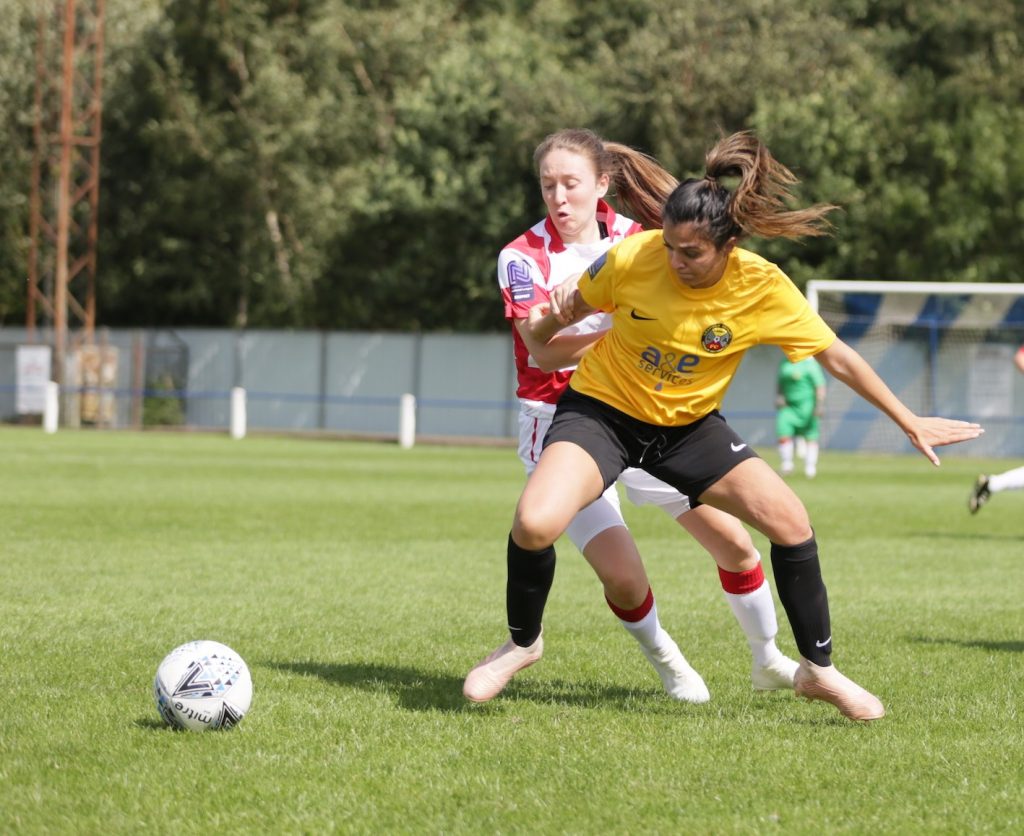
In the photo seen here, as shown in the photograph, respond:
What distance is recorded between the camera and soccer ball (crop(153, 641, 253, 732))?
509 cm

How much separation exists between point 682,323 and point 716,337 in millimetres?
131

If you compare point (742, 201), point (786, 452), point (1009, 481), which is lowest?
point (786, 452)

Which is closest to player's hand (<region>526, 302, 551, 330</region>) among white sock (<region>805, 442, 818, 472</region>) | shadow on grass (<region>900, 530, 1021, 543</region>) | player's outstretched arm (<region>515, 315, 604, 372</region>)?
player's outstretched arm (<region>515, 315, 604, 372</region>)

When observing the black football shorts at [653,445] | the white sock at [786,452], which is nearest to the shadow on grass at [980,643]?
the black football shorts at [653,445]

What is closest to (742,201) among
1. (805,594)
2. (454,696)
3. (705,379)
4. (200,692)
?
(705,379)

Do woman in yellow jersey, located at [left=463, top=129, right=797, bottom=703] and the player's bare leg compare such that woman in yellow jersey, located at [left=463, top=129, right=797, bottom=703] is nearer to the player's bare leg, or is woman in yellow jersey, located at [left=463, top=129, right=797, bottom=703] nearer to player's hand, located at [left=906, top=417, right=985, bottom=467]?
the player's bare leg

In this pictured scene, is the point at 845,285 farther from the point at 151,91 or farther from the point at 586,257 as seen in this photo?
the point at 151,91

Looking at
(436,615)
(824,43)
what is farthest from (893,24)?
(436,615)

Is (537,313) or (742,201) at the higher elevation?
(742,201)

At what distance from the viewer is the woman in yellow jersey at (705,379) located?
5195mm

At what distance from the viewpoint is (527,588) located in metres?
5.77

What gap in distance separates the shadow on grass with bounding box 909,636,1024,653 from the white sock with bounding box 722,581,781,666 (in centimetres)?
202

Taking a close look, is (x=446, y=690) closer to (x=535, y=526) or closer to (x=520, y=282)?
(x=535, y=526)

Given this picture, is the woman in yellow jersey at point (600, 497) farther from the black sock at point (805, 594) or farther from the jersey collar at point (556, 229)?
the black sock at point (805, 594)
